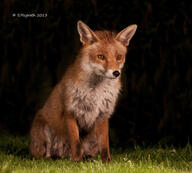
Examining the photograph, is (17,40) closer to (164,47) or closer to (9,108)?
(9,108)

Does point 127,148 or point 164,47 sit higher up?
point 164,47

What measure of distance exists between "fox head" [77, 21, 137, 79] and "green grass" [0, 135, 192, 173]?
3.71ft

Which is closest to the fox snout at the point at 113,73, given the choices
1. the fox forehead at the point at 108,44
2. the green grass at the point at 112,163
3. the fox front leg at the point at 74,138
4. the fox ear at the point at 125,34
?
the fox forehead at the point at 108,44

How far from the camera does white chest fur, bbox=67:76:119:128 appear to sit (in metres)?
5.23

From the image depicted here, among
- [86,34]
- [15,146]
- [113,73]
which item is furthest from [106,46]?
[15,146]

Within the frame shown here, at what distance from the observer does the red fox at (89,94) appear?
Answer: 5.14m

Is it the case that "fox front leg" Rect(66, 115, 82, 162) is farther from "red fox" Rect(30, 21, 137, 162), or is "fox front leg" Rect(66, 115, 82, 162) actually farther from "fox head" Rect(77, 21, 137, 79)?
"fox head" Rect(77, 21, 137, 79)

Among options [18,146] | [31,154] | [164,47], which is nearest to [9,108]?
[18,146]

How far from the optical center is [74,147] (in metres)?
5.20

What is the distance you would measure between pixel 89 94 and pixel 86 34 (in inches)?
31.3

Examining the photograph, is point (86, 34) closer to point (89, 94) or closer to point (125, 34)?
point (125, 34)

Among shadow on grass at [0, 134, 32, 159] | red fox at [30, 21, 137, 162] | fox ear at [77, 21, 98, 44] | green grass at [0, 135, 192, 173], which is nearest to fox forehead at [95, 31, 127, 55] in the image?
red fox at [30, 21, 137, 162]

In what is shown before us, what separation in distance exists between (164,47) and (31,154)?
2954 millimetres

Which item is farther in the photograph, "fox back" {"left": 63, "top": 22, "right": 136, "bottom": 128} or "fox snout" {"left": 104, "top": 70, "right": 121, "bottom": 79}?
"fox back" {"left": 63, "top": 22, "right": 136, "bottom": 128}
